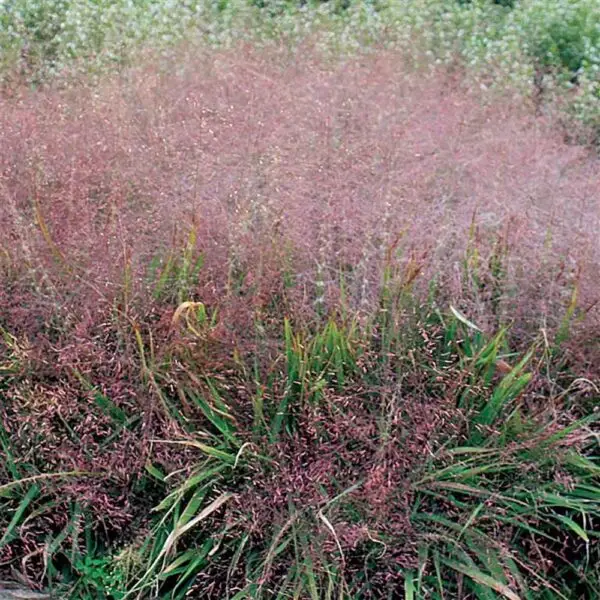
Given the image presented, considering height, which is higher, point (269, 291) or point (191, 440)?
point (269, 291)

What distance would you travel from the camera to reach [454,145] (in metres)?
3.90

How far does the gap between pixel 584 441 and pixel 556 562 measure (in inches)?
14.2

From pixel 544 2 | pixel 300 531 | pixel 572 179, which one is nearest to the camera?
pixel 300 531

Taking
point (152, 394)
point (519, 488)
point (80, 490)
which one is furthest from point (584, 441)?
point (80, 490)

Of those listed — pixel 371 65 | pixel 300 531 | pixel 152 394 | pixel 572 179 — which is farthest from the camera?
pixel 371 65

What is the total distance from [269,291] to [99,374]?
1.87ft

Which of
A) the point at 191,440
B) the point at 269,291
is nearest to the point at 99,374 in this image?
the point at 191,440


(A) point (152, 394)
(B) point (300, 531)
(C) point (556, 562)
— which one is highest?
(A) point (152, 394)

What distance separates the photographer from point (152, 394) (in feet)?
9.66

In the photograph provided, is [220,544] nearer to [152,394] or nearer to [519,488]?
[152,394]

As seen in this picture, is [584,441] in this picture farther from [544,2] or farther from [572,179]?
[544,2]

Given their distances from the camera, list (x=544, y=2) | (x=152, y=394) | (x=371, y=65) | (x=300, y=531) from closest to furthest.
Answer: (x=300, y=531), (x=152, y=394), (x=371, y=65), (x=544, y=2)

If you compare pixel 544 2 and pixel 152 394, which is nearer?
pixel 152 394

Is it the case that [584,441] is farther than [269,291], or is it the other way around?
[269,291]
